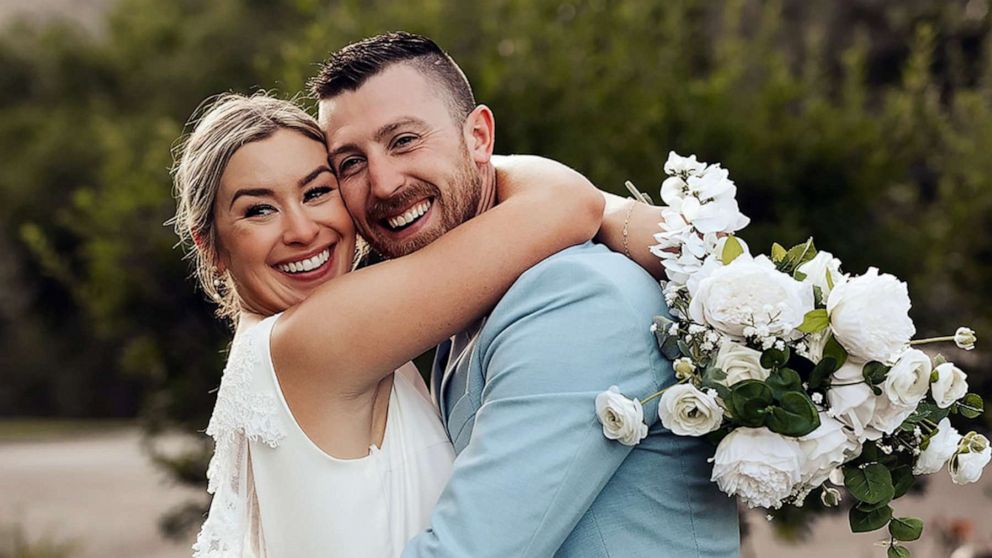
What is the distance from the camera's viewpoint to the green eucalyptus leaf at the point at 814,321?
94.7 inches

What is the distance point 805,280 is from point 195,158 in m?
1.44

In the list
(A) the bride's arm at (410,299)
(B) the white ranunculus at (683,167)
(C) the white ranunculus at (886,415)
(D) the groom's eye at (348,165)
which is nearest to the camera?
(C) the white ranunculus at (886,415)

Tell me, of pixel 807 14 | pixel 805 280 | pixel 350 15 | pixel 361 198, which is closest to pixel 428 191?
pixel 361 198

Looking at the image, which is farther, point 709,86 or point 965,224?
point 965,224

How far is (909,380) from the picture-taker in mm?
2400

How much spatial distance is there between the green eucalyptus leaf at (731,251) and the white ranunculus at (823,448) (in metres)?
0.35

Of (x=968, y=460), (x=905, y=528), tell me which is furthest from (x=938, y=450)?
(x=905, y=528)

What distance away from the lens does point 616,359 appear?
247 centimetres

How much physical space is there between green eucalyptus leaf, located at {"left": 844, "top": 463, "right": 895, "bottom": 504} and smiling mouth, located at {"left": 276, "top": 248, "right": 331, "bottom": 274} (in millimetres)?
1281

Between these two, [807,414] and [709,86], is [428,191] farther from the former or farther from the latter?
[709,86]

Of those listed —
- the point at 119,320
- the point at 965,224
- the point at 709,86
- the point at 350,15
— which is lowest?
the point at 965,224

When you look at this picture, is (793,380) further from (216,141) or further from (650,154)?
(650,154)

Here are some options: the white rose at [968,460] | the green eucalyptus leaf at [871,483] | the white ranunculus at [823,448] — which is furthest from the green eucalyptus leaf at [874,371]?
the white rose at [968,460]

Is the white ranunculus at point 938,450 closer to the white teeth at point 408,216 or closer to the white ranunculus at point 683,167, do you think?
the white ranunculus at point 683,167
